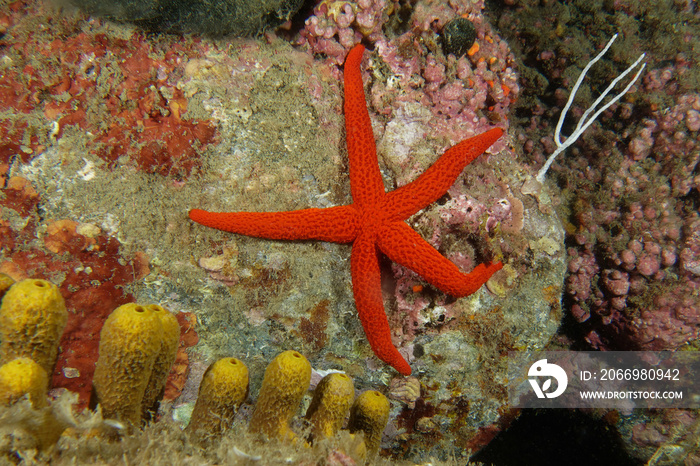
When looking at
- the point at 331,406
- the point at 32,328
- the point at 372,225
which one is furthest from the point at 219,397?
the point at 372,225

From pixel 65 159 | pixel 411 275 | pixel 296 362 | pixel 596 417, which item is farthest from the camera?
pixel 596 417

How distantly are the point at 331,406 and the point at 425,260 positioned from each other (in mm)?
1506

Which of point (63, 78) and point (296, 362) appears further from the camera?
point (63, 78)

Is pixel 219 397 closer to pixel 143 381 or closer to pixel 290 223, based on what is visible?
pixel 143 381

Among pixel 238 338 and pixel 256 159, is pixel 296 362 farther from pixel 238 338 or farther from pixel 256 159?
pixel 256 159

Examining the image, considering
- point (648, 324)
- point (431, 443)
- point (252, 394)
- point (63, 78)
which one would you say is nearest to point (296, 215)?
point (252, 394)

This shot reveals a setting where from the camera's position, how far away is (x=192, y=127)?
3428mm

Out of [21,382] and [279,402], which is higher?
[21,382]

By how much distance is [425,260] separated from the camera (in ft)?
10.8

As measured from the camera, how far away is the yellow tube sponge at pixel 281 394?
2555mm

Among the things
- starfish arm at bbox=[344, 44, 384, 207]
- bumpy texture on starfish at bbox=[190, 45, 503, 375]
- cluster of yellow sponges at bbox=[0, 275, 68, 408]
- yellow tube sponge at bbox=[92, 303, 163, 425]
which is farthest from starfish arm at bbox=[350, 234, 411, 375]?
cluster of yellow sponges at bbox=[0, 275, 68, 408]

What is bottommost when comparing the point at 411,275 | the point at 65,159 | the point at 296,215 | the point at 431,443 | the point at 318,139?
the point at 431,443

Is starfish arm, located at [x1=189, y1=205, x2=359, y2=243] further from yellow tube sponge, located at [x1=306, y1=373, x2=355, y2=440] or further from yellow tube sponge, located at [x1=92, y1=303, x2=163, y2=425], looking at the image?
yellow tube sponge, located at [x1=306, y1=373, x2=355, y2=440]

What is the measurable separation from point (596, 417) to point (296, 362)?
16.9 feet
